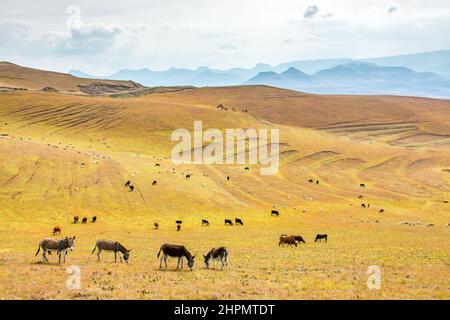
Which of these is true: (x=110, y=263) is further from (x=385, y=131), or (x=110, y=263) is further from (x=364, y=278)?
(x=385, y=131)

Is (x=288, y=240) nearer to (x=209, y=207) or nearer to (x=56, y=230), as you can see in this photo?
(x=56, y=230)

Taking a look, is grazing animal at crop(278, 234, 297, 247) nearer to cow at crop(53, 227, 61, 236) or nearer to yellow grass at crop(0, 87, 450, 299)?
yellow grass at crop(0, 87, 450, 299)

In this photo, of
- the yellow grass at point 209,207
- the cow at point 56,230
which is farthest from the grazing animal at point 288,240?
the cow at point 56,230

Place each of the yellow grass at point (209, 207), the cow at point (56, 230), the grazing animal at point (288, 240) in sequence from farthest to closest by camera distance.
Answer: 1. the cow at point (56, 230)
2. the grazing animal at point (288, 240)
3. the yellow grass at point (209, 207)

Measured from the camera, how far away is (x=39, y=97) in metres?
168

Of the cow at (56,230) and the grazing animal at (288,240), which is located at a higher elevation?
the grazing animal at (288,240)

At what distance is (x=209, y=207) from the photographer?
7088 cm

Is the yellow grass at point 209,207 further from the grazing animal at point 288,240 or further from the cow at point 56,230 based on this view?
the grazing animal at point 288,240

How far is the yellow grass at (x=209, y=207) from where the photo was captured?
77.5ft

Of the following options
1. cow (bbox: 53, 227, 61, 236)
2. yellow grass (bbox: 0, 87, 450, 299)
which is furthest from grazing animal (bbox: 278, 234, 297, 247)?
cow (bbox: 53, 227, 61, 236)

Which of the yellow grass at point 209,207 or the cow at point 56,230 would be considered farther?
the cow at point 56,230
